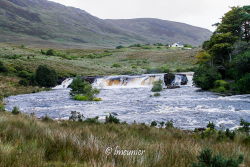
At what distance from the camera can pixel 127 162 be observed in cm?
310

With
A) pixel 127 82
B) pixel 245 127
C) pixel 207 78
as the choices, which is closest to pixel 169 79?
pixel 127 82

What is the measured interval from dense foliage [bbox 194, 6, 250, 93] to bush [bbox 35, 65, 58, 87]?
822 inches

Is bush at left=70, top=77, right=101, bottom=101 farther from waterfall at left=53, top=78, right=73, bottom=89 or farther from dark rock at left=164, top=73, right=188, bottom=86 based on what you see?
dark rock at left=164, top=73, right=188, bottom=86

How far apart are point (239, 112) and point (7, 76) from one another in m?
32.9

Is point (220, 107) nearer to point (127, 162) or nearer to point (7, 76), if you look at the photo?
point (127, 162)

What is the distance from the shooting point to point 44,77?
3941 cm

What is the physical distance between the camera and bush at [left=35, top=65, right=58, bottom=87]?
38844 mm

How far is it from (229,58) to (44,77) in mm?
25787

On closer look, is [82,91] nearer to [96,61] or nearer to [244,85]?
[244,85]

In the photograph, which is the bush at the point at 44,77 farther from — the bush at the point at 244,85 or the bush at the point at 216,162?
the bush at the point at 216,162

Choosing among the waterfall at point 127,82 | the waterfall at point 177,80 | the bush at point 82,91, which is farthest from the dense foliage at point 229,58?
the bush at point 82,91

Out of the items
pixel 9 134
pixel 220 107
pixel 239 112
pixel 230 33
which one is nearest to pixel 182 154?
pixel 9 134

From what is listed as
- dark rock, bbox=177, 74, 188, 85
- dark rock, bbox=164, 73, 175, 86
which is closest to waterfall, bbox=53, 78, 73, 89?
dark rock, bbox=164, 73, 175, 86

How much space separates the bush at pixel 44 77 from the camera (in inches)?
1529
